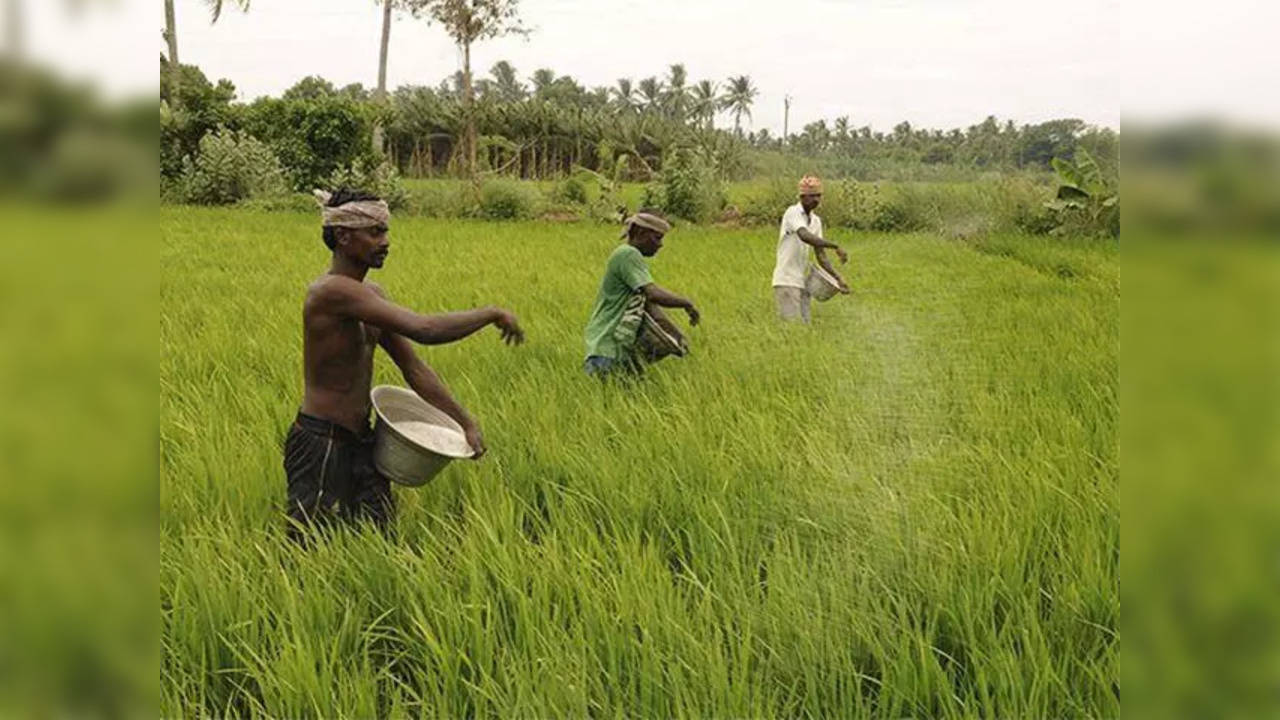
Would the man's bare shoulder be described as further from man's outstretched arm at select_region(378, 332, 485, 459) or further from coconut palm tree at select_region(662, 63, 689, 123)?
coconut palm tree at select_region(662, 63, 689, 123)

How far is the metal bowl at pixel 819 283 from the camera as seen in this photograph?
4.83 m

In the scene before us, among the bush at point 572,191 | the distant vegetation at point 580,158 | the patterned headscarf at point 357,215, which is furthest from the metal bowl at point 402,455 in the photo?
the bush at point 572,191

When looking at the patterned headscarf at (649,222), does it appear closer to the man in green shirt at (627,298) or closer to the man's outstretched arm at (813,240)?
the man in green shirt at (627,298)

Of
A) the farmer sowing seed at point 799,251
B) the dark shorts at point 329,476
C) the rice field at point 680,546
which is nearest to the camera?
the rice field at point 680,546

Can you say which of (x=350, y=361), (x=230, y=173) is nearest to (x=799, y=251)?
(x=350, y=361)

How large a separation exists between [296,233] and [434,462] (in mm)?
7302

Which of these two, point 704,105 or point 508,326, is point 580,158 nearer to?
point 704,105

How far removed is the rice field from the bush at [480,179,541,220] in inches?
272

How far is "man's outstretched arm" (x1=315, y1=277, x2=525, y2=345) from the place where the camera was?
182 cm

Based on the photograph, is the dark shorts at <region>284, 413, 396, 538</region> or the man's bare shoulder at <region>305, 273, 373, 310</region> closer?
the man's bare shoulder at <region>305, 273, 373, 310</region>

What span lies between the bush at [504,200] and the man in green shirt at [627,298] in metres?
7.74

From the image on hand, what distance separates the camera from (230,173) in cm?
1004

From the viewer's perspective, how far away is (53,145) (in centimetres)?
28

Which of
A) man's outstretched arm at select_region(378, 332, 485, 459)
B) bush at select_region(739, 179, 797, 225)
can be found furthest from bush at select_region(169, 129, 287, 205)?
man's outstretched arm at select_region(378, 332, 485, 459)
